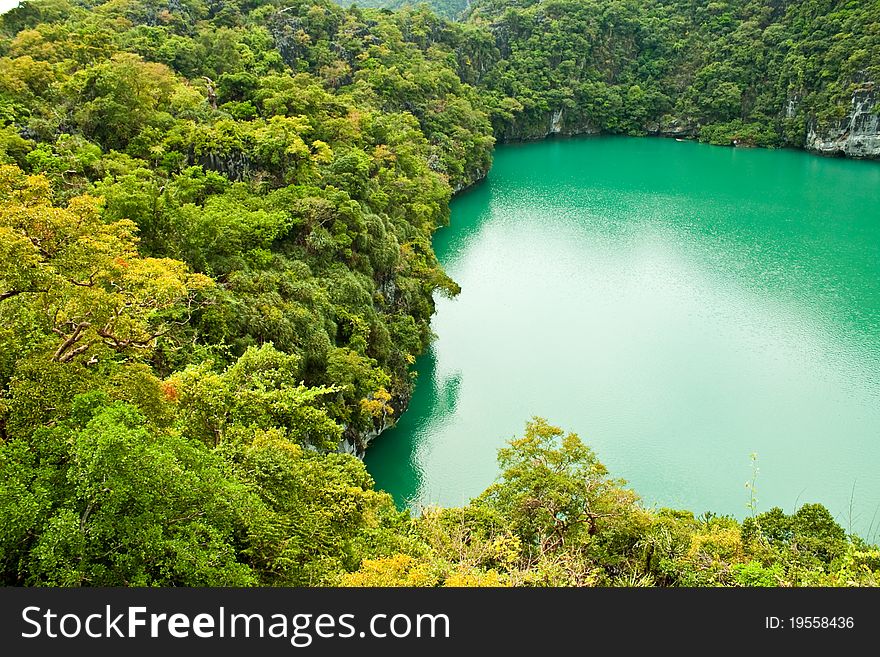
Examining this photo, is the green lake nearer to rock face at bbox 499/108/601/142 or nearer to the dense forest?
the dense forest

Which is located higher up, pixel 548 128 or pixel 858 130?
pixel 548 128

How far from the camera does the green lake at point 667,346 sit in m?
15.6

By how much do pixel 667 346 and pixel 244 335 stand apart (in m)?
13.1

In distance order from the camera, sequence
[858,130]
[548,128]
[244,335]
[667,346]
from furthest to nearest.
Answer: [548,128] < [858,130] < [667,346] < [244,335]

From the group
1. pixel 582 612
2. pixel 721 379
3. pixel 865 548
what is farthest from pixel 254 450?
pixel 721 379

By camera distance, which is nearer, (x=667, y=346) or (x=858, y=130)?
(x=667, y=346)

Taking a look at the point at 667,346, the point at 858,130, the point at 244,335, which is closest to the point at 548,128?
the point at 858,130

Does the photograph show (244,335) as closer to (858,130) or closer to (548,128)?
(548,128)

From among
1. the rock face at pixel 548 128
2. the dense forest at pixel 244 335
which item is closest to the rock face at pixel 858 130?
the rock face at pixel 548 128

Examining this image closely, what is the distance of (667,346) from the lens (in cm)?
2100

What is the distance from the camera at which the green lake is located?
51.2 ft

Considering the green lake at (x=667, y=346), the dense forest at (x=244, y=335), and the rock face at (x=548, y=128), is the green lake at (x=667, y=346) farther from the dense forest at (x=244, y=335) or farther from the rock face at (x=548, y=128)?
the rock face at (x=548, y=128)

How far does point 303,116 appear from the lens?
2255 cm

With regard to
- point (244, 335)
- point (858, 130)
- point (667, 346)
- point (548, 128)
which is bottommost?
point (667, 346)
